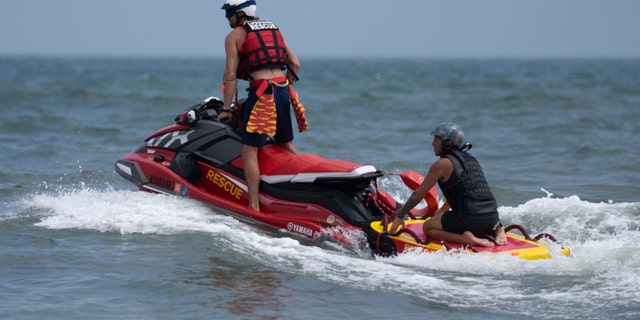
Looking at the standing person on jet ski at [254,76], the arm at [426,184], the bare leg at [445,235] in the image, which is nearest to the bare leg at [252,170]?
the standing person on jet ski at [254,76]

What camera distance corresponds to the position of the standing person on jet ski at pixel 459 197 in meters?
7.32

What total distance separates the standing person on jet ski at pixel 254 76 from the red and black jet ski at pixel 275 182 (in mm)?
184

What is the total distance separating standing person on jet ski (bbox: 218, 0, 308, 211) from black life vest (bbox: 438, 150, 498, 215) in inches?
67.6

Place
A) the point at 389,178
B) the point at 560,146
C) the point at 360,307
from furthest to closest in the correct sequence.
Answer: the point at 560,146
the point at 389,178
the point at 360,307

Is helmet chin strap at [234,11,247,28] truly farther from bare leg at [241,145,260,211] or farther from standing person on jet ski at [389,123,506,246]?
standing person on jet ski at [389,123,506,246]

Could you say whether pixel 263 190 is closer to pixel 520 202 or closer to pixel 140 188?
pixel 140 188

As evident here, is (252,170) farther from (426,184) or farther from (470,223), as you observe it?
(470,223)

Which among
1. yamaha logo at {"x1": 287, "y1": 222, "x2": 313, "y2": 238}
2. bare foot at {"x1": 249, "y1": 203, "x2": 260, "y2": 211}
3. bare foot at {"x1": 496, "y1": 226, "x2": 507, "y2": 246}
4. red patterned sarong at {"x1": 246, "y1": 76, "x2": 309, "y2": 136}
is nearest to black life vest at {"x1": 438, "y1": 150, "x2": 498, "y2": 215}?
bare foot at {"x1": 496, "y1": 226, "x2": 507, "y2": 246}

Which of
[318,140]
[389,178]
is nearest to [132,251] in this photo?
[389,178]

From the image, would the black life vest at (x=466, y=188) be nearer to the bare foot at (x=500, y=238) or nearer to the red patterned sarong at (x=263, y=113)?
the bare foot at (x=500, y=238)

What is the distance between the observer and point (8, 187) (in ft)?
36.8

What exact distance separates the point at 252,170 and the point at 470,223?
2.05 metres

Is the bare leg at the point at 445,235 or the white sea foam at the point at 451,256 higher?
the bare leg at the point at 445,235

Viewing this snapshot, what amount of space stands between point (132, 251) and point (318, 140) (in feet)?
29.6
